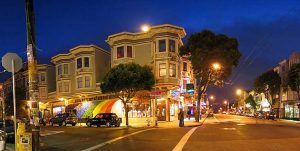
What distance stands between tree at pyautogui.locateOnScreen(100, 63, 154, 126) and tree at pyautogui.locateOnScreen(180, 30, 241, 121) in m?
6.43

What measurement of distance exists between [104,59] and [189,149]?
4221cm

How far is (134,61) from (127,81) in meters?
8.76

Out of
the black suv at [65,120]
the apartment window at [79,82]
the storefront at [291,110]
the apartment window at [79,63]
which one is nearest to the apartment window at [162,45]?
the black suv at [65,120]

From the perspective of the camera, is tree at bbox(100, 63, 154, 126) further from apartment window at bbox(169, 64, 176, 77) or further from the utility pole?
the utility pole

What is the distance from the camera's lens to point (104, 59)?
55.3 metres

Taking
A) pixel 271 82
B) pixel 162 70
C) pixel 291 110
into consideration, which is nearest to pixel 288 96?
pixel 291 110

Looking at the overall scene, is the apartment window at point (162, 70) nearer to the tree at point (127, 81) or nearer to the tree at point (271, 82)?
the tree at point (127, 81)

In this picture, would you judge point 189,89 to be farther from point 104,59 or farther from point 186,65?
point 104,59

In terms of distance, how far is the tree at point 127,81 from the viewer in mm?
38875

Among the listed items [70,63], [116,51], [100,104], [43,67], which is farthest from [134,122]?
[43,67]

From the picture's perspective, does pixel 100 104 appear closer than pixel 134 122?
No

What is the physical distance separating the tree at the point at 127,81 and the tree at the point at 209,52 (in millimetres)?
6428

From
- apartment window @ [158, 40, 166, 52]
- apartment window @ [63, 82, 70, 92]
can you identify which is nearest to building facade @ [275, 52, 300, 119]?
apartment window @ [158, 40, 166, 52]

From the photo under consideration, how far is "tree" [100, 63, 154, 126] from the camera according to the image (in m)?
38.9
